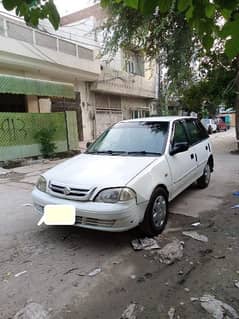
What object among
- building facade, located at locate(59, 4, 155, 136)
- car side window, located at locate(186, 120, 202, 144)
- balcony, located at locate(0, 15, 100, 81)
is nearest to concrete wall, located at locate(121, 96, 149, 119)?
building facade, located at locate(59, 4, 155, 136)

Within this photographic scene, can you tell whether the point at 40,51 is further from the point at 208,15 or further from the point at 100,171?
the point at 208,15

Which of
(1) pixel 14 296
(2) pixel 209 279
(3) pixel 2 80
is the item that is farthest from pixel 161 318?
(3) pixel 2 80

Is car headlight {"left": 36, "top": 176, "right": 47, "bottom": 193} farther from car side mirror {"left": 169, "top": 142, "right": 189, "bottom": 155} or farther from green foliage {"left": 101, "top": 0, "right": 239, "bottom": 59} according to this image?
green foliage {"left": 101, "top": 0, "right": 239, "bottom": 59}

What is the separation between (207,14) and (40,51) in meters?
12.4

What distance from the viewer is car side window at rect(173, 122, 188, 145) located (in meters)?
4.85

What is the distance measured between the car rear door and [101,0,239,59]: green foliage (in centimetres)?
367

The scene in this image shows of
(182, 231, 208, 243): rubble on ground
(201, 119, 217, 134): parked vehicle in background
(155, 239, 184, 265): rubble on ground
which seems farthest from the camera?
(201, 119, 217, 134): parked vehicle in background

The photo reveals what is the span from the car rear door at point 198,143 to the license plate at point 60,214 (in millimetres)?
2739

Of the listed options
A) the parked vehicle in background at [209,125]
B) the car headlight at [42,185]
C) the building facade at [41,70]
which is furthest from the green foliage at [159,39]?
the parked vehicle in background at [209,125]

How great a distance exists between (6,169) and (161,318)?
8.66 metres

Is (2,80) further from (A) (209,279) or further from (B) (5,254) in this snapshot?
(A) (209,279)

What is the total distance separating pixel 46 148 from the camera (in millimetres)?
11852

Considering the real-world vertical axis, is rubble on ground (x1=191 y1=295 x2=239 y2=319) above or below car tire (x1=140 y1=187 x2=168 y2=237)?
below

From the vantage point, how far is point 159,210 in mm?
3994
